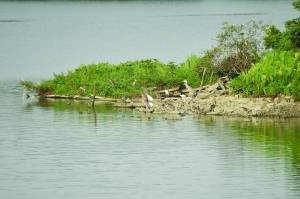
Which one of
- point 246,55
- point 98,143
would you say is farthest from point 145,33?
point 98,143

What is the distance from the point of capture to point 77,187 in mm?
48594

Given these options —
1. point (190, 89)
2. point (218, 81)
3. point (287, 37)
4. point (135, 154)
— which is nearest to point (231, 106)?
point (218, 81)

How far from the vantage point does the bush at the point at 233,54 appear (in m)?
67.1

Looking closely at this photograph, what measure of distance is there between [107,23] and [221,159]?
119 metres

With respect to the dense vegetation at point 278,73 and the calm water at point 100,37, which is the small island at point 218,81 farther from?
the calm water at point 100,37

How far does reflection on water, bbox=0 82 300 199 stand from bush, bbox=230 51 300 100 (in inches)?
48.1

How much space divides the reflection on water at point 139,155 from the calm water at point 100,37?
1998 cm

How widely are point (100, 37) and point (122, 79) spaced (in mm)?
73413

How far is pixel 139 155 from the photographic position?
54.7 metres

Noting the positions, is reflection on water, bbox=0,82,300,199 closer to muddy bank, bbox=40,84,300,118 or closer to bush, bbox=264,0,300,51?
muddy bank, bbox=40,84,300,118

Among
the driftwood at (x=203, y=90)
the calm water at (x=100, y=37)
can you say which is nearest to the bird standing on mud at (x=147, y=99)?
the driftwood at (x=203, y=90)

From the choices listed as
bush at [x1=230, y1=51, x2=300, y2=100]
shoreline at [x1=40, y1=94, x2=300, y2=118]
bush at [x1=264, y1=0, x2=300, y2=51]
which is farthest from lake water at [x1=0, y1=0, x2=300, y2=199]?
bush at [x1=264, y1=0, x2=300, y2=51]

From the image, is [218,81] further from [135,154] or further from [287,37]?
[135,154]

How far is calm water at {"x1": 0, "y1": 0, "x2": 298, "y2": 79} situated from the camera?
106062mm
